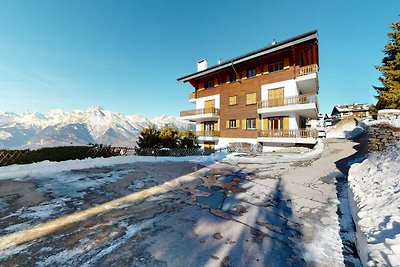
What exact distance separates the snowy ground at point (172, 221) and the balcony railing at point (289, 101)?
11.9m

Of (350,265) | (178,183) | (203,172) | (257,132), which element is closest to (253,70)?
(257,132)

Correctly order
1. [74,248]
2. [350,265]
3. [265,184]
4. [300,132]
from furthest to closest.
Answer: [300,132] → [265,184] → [74,248] → [350,265]

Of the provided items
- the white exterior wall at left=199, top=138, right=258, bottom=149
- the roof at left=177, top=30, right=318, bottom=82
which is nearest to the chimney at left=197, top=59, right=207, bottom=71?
the roof at left=177, top=30, right=318, bottom=82

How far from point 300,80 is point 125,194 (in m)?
20.5

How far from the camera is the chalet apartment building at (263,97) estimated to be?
20.0 m

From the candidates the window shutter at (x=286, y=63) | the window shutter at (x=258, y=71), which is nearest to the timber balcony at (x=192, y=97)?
the window shutter at (x=258, y=71)

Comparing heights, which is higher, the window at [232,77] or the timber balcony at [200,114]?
the window at [232,77]

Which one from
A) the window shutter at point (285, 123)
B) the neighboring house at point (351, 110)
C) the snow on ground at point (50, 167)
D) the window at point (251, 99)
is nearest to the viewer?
the snow on ground at point (50, 167)

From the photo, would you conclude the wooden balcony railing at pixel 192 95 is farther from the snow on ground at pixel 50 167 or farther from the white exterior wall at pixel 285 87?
the snow on ground at pixel 50 167

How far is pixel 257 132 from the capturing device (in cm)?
2372

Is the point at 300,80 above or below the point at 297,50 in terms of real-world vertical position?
below

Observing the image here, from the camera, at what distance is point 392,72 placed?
20.3 m

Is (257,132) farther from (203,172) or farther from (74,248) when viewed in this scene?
(74,248)

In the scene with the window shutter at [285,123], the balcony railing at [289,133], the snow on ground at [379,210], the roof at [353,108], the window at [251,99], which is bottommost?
the snow on ground at [379,210]
